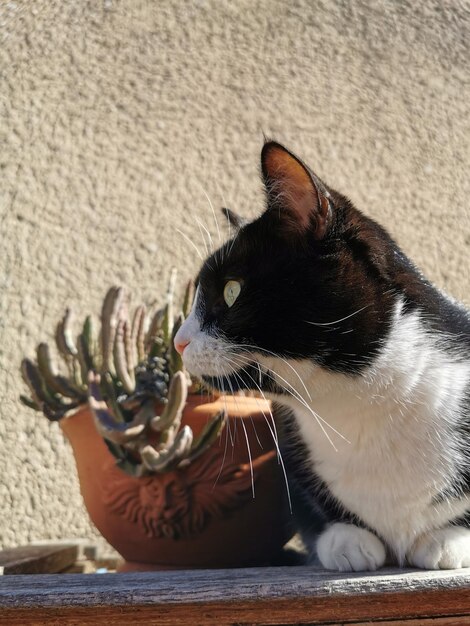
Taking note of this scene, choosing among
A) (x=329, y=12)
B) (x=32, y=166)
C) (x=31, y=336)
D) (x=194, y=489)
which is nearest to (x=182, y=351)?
(x=194, y=489)

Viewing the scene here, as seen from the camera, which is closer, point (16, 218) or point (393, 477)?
point (393, 477)

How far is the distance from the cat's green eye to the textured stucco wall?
67 cm

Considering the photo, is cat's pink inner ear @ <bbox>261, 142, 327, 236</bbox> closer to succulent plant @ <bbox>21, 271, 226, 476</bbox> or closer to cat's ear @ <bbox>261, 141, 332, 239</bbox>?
cat's ear @ <bbox>261, 141, 332, 239</bbox>

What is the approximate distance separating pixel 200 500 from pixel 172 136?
84 cm

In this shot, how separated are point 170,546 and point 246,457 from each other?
0.14m

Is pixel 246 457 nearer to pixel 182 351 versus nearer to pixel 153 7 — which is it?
pixel 182 351

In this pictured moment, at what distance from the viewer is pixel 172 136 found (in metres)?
1.39

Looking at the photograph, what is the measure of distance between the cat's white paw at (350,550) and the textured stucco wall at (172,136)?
0.71 m

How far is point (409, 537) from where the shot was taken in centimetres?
64

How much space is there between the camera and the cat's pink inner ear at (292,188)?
24.2 inches

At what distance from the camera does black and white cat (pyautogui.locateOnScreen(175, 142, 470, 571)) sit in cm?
62

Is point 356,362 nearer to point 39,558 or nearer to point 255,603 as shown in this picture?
point 255,603

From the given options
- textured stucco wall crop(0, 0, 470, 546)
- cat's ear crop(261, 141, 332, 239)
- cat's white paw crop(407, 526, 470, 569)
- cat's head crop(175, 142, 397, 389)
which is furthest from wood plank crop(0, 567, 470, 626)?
textured stucco wall crop(0, 0, 470, 546)

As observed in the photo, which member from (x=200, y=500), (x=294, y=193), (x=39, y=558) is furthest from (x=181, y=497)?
(x=294, y=193)
